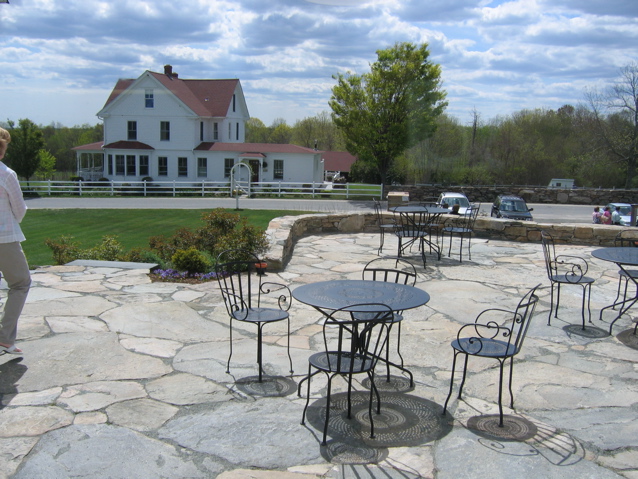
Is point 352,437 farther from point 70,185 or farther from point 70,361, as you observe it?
point 70,185

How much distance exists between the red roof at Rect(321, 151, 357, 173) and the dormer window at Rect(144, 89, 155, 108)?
943 inches

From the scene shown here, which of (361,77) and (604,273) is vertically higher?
(361,77)

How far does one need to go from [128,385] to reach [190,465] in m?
1.21

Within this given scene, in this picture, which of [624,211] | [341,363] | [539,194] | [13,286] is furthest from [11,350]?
[539,194]

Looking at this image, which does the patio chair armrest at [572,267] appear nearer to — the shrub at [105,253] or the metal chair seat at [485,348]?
the metal chair seat at [485,348]

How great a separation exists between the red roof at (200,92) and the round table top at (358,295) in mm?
32707

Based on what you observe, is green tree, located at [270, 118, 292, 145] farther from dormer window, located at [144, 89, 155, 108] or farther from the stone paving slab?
the stone paving slab

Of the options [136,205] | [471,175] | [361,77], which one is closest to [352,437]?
[136,205]

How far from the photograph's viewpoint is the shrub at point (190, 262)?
7.34 m

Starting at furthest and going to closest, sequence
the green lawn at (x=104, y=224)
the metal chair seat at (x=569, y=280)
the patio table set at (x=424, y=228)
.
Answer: the green lawn at (x=104, y=224) → the patio table set at (x=424, y=228) → the metal chair seat at (x=569, y=280)

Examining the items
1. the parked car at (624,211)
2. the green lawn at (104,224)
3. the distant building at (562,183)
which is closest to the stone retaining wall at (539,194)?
the distant building at (562,183)

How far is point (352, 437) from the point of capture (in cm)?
321

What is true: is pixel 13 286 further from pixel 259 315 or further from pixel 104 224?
pixel 104 224

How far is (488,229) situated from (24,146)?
29.5 metres
